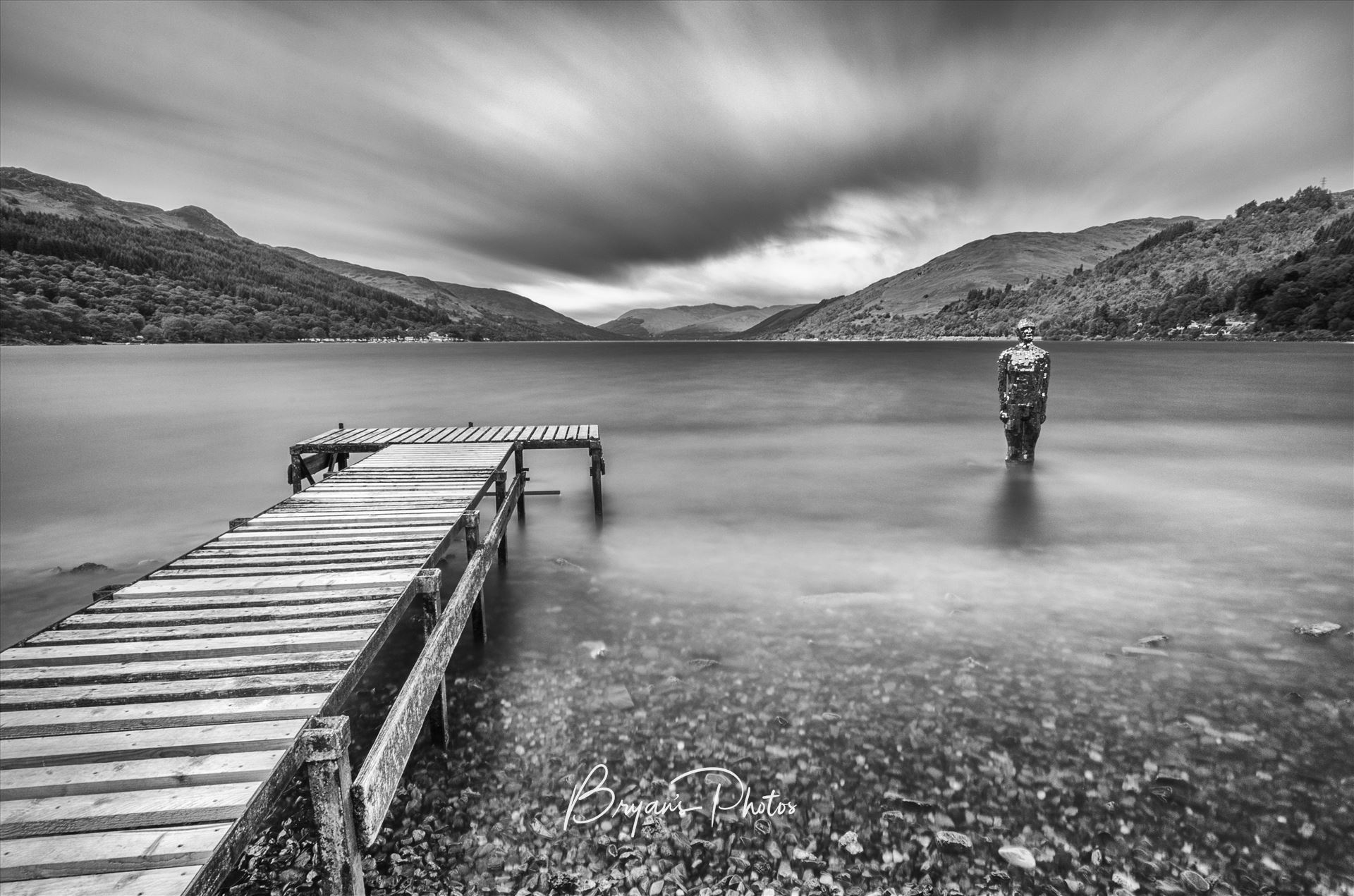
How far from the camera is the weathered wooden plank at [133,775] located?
3020 millimetres

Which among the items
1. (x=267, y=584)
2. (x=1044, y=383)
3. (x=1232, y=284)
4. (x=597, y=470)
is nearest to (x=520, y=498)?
(x=597, y=470)

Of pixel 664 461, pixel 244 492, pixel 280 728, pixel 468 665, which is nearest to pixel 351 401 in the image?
pixel 244 492

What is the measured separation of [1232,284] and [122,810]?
18239 centimetres

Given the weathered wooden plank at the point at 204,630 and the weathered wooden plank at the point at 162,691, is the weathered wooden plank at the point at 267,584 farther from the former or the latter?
the weathered wooden plank at the point at 162,691

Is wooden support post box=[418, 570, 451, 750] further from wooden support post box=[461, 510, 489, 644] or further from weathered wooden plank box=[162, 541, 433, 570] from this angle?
wooden support post box=[461, 510, 489, 644]

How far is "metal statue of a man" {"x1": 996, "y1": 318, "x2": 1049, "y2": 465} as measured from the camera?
15.6 m

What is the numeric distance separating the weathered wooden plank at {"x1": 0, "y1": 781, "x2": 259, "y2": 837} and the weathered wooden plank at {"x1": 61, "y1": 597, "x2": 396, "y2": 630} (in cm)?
177

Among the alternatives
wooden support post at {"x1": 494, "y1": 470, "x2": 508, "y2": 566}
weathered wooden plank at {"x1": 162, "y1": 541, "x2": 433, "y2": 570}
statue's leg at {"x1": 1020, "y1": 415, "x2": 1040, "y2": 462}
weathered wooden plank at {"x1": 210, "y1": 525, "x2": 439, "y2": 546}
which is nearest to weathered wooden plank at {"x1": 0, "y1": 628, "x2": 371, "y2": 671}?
weathered wooden plank at {"x1": 162, "y1": 541, "x2": 433, "y2": 570}

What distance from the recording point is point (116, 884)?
2514mm

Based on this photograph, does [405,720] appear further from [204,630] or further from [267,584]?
[267,584]

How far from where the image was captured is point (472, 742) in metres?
5.52

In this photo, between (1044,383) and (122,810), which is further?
(1044,383)

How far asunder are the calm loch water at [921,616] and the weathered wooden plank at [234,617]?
1.71m

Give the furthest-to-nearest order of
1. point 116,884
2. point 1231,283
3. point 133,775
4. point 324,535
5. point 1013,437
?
point 1231,283 → point 1013,437 → point 324,535 → point 133,775 → point 116,884
